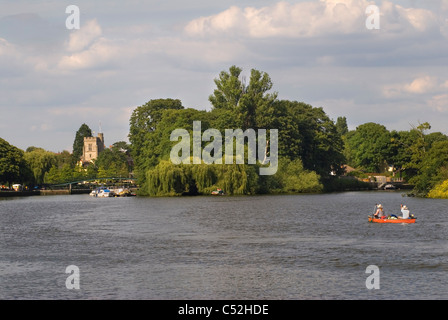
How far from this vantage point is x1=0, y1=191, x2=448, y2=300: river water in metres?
28.3

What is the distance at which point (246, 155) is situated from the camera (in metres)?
102

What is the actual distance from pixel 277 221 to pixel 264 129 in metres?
62.5

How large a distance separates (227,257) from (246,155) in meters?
65.9

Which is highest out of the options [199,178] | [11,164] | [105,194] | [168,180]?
[11,164]

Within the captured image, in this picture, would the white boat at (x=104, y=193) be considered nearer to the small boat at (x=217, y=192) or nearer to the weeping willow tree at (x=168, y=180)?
the weeping willow tree at (x=168, y=180)

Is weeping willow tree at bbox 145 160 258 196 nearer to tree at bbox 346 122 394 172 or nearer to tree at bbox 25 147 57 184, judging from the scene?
tree at bbox 25 147 57 184

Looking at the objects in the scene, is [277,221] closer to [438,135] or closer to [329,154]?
[329,154]

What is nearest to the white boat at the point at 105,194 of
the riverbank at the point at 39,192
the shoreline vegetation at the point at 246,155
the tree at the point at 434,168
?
the shoreline vegetation at the point at 246,155

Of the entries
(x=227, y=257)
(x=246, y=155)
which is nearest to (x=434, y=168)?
(x=246, y=155)

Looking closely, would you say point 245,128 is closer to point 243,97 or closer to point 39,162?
point 243,97

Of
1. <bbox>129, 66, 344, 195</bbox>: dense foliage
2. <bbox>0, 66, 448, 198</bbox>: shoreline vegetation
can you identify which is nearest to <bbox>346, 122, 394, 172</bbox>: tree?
<bbox>0, 66, 448, 198</bbox>: shoreline vegetation

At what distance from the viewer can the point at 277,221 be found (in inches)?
2251

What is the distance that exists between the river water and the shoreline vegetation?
35.1 meters
